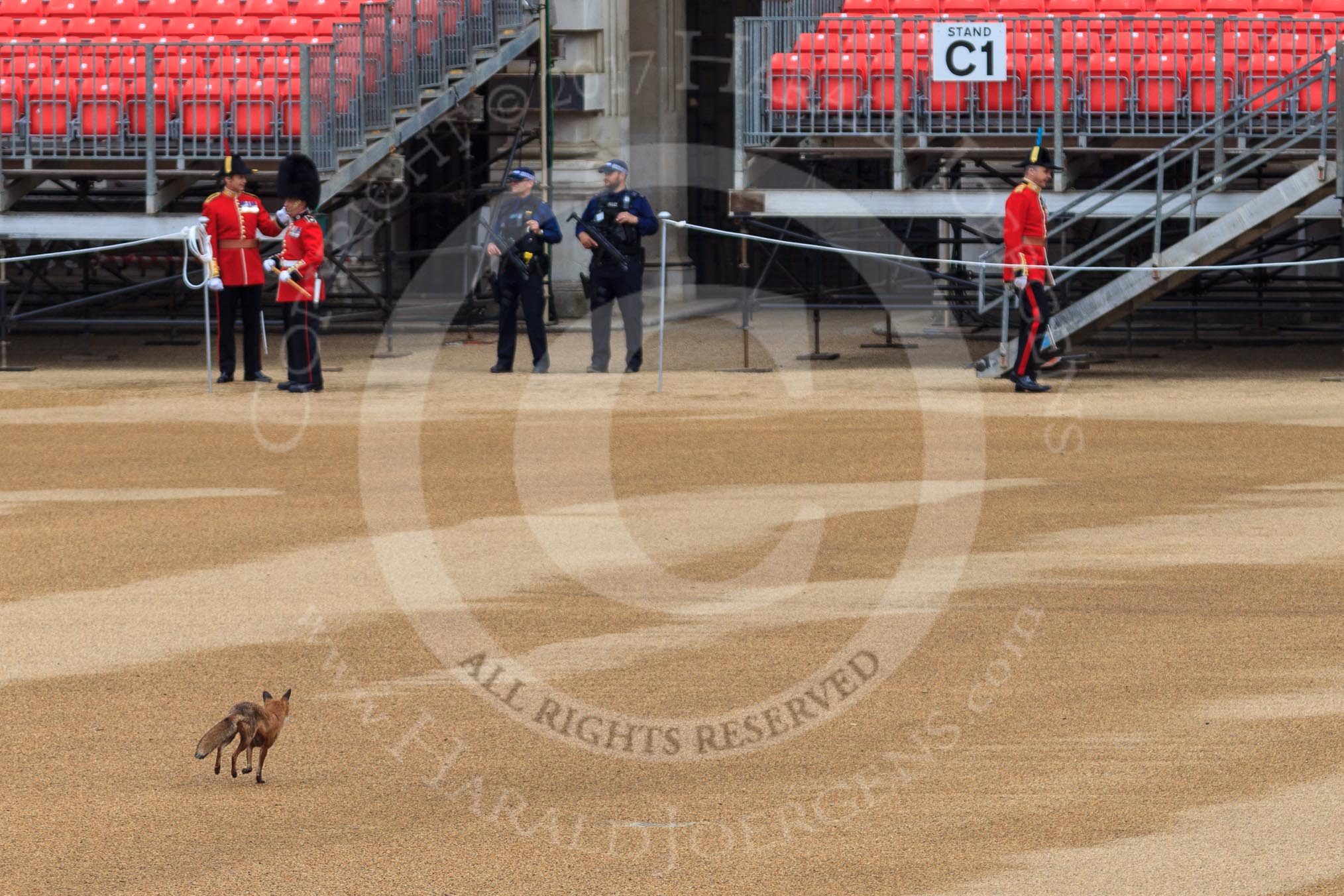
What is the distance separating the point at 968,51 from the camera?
18.7 meters

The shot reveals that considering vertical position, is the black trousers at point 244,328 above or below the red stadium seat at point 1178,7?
below

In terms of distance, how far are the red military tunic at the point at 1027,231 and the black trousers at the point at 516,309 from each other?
4177mm

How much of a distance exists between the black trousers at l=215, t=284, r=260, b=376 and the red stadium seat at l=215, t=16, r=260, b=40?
4262mm

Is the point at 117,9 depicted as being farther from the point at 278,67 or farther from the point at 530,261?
the point at 530,261

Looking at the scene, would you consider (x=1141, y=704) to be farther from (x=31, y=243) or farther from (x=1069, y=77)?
(x=31, y=243)

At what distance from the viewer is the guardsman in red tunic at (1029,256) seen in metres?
17.0

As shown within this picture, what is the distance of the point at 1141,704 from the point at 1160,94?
12.1 m

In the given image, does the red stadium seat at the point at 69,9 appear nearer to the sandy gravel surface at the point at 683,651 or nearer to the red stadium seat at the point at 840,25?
the red stadium seat at the point at 840,25

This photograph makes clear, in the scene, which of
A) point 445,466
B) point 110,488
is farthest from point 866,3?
point 110,488

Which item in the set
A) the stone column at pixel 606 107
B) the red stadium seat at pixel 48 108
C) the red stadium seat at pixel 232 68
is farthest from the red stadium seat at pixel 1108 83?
the red stadium seat at pixel 48 108

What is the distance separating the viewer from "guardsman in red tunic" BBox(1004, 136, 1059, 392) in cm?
1702

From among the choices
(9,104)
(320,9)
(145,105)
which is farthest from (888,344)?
(9,104)

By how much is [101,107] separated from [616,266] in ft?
17.1

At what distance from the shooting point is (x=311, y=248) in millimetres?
17828
